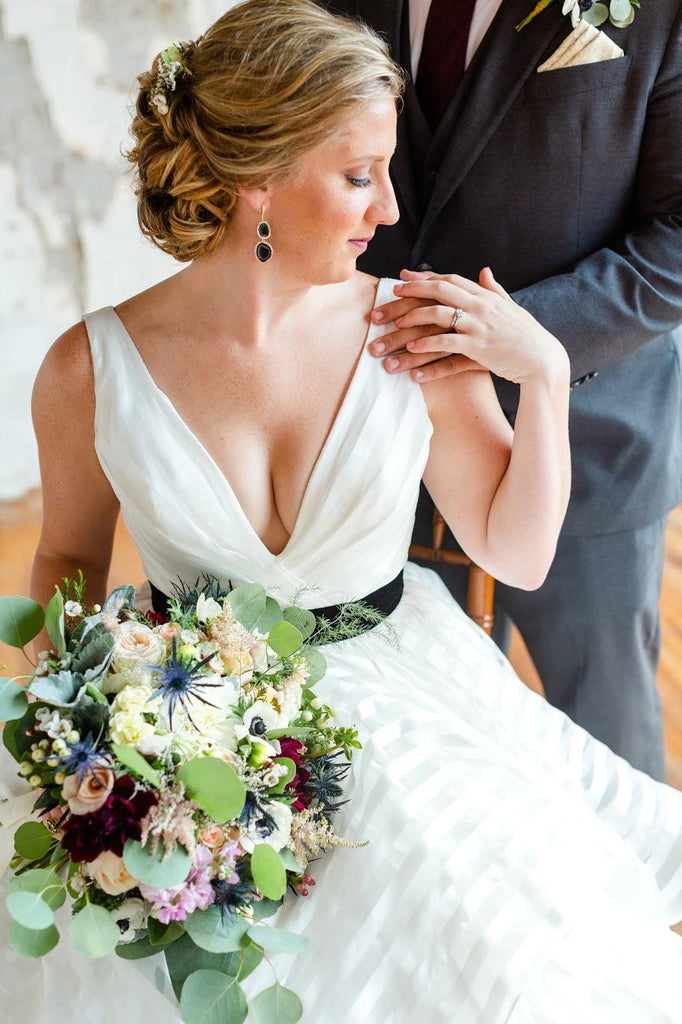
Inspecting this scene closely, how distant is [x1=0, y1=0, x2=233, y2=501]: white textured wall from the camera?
11.3 ft

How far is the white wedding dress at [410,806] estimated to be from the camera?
3.70ft

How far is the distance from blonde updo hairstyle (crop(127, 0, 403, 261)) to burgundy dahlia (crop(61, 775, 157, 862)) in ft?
2.58

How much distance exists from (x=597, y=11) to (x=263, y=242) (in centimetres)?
69

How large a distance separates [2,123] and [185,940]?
314 centimetres

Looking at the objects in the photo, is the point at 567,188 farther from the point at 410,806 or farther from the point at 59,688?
the point at 59,688

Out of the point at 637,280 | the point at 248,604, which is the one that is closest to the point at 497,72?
the point at 637,280

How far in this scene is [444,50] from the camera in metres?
1.73

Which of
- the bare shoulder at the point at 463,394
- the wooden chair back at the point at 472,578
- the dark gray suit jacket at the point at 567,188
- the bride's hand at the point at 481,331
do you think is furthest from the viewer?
the wooden chair back at the point at 472,578

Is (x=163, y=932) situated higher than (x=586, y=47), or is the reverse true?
(x=586, y=47)

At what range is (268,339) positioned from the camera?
1.54 m

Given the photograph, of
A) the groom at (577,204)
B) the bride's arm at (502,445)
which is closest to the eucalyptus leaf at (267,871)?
the bride's arm at (502,445)

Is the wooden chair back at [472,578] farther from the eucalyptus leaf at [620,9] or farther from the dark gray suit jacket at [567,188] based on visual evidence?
the eucalyptus leaf at [620,9]

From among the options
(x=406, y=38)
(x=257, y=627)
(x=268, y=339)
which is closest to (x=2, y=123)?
(x=406, y=38)

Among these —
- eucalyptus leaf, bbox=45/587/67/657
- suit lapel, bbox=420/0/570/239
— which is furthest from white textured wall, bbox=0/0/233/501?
eucalyptus leaf, bbox=45/587/67/657
